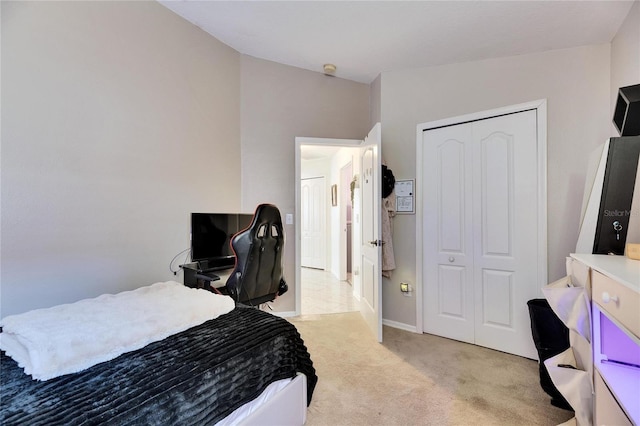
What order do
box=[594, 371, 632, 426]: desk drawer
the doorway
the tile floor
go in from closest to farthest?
box=[594, 371, 632, 426]: desk drawer, the tile floor, the doorway

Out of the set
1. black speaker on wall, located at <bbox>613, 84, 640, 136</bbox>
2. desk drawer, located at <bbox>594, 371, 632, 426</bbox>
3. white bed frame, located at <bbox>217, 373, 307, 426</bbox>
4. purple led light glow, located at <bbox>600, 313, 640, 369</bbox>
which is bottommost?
white bed frame, located at <bbox>217, 373, 307, 426</bbox>

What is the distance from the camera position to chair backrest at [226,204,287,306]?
2.12 meters

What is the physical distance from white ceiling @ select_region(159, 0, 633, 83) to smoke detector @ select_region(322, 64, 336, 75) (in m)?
0.20

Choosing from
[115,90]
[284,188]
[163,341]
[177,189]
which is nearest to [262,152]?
[284,188]

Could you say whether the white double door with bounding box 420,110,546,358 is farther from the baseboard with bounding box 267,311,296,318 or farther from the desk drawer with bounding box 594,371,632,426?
the baseboard with bounding box 267,311,296,318

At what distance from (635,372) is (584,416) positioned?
1.18ft

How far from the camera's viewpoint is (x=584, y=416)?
1.32m

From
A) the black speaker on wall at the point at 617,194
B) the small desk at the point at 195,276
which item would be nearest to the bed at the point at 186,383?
the small desk at the point at 195,276

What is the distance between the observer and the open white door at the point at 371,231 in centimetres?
261

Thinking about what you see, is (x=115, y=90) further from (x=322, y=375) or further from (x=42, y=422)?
(x=322, y=375)

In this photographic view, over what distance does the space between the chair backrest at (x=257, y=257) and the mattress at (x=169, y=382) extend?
2.40ft

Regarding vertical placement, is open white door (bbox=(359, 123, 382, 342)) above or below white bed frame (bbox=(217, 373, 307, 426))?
above

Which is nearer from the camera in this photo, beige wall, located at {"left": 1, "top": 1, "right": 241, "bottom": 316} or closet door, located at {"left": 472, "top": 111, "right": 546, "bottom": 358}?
beige wall, located at {"left": 1, "top": 1, "right": 241, "bottom": 316}

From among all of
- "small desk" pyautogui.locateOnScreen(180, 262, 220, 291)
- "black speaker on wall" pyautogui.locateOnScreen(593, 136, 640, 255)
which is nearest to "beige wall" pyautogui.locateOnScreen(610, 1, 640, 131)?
"black speaker on wall" pyautogui.locateOnScreen(593, 136, 640, 255)
